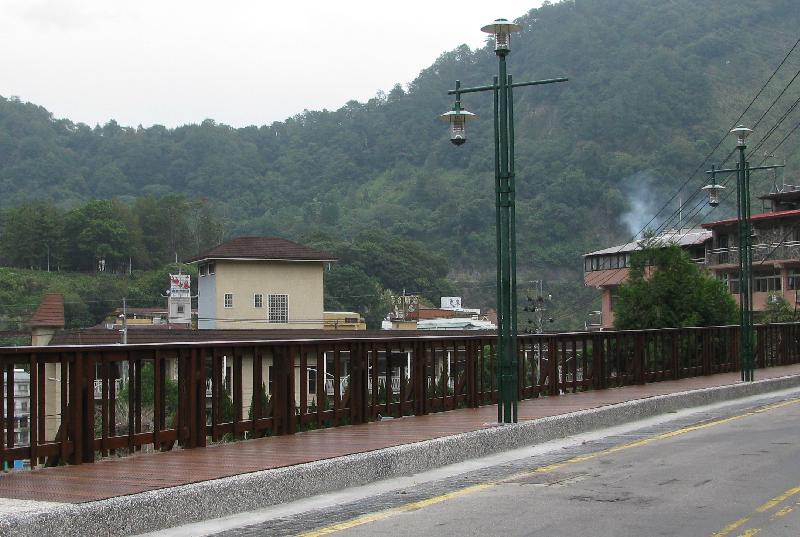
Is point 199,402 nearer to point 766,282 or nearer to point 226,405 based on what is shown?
point 226,405

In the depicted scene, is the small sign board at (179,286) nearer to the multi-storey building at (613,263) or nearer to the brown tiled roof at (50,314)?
the brown tiled roof at (50,314)

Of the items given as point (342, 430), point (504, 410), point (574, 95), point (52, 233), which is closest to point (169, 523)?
point (342, 430)

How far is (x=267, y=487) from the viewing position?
1022 cm

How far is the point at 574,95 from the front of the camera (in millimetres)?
169625

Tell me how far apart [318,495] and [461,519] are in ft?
6.06

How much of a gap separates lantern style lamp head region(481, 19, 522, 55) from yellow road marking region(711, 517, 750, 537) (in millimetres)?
8419

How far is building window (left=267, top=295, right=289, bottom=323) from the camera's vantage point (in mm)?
75950

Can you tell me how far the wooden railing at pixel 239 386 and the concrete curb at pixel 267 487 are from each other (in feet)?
6.27

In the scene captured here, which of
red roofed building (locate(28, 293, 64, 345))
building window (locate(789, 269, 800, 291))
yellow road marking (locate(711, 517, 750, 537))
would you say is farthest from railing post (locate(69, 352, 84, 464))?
building window (locate(789, 269, 800, 291))

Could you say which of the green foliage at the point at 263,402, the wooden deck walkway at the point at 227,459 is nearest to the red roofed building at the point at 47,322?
the wooden deck walkway at the point at 227,459

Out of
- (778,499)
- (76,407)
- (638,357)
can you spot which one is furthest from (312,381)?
(638,357)

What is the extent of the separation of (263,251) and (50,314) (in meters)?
15.5

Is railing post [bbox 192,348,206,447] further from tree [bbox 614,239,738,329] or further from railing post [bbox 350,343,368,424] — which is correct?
tree [bbox 614,239,738,329]

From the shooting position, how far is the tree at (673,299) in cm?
4628
